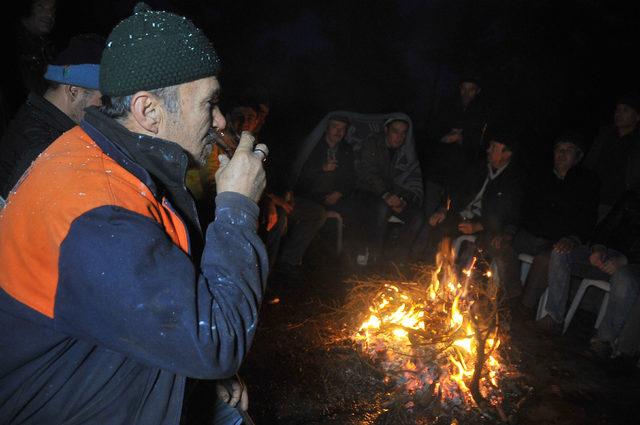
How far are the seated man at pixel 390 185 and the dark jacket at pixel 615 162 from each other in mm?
2867

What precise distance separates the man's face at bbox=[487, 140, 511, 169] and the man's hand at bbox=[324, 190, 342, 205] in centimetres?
269

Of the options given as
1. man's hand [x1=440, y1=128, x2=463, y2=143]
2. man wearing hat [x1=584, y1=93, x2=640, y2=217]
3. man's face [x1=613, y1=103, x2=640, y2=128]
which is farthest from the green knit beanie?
man's face [x1=613, y1=103, x2=640, y2=128]

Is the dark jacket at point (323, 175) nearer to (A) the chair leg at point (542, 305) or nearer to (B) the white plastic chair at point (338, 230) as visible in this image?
(B) the white plastic chair at point (338, 230)

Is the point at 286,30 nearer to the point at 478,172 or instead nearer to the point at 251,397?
the point at 478,172

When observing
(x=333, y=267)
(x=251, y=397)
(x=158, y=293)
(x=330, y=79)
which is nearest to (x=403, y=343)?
(x=251, y=397)

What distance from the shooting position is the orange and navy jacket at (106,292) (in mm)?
1107

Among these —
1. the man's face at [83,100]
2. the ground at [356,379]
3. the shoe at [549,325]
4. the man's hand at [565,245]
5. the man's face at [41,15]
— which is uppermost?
the man's face at [41,15]

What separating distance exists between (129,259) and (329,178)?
6.10m

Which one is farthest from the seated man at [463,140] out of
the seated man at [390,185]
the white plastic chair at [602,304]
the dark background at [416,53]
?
the white plastic chair at [602,304]

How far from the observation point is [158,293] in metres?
1.12

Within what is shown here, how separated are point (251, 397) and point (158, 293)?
2.66 meters

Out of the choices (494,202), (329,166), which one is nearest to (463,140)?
(494,202)

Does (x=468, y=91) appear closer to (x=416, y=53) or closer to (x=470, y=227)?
(x=470, y=227)

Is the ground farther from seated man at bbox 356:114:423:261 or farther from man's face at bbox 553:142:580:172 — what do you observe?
man's face at bbox 553:142:580:172
